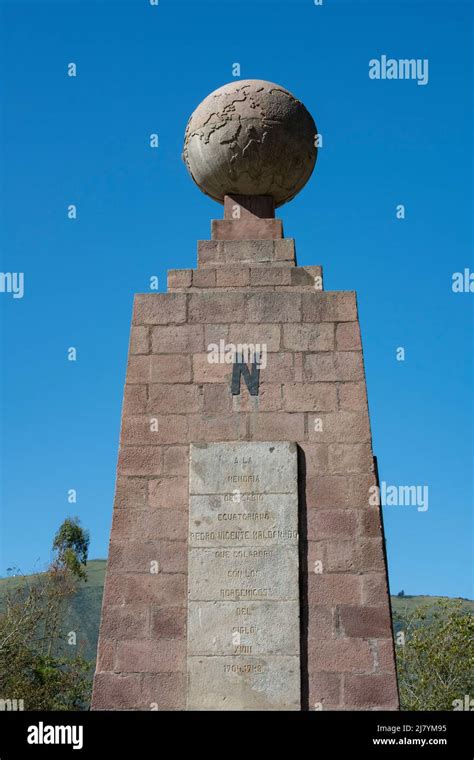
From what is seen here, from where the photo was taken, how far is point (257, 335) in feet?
30.1

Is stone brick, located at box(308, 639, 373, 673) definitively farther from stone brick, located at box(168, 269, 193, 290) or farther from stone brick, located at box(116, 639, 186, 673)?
stone brick, located at box(168, 269, 193, 290)

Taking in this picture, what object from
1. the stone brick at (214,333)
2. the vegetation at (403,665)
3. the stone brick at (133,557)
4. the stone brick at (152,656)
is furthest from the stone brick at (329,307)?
the vegetation at (403,665)

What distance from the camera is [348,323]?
9195mm

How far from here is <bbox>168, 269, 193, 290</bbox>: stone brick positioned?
962 cm

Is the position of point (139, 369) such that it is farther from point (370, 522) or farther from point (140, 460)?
point (370, 522)

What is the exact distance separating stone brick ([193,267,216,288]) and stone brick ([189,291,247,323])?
25 centimetres

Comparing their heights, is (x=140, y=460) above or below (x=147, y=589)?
above

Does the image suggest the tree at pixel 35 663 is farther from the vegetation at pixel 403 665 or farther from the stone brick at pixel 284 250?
the stone brick at pixel 284 250

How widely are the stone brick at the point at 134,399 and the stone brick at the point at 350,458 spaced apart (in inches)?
63.9

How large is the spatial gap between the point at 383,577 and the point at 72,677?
2164cm

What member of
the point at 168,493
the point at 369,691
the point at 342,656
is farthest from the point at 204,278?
the point at 369,691

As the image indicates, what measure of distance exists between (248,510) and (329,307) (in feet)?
6.36
